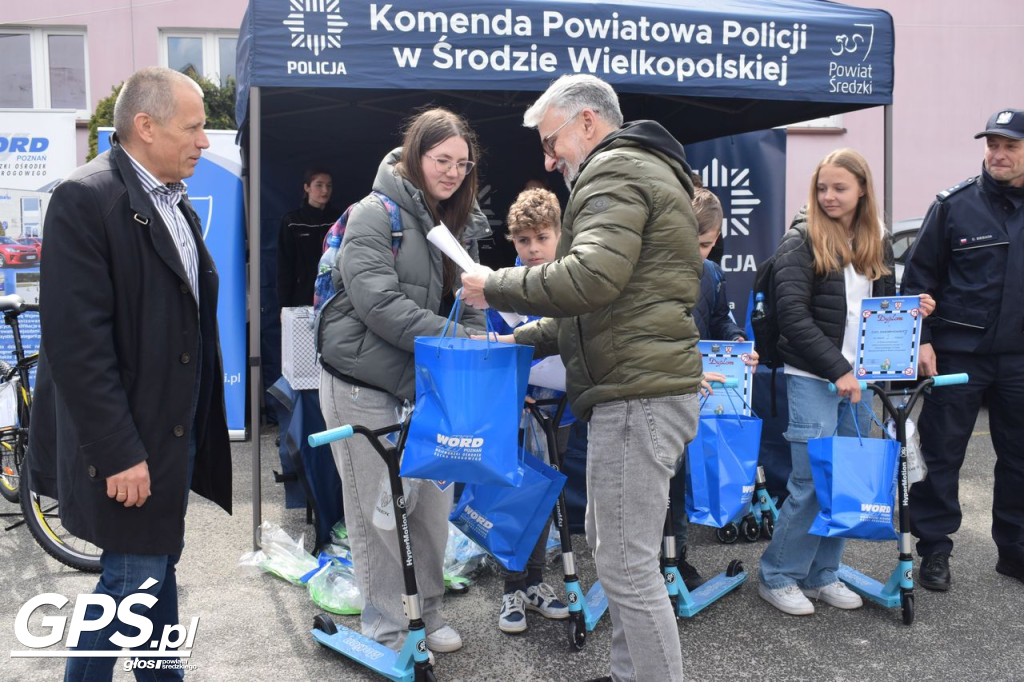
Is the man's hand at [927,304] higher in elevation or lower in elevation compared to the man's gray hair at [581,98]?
lower

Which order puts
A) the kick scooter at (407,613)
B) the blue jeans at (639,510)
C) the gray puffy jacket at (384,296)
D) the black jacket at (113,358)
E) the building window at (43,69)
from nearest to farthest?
the black jacket at (113,358) → the blue jeans at (639,510) → the kick scooter at (407,613) → the gray puffy jacket at (384,296) → the building window at (43,69)

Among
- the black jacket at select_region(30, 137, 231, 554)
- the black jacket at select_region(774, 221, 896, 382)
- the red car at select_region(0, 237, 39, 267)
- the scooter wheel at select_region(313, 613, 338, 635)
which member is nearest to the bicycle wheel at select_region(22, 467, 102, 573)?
the scooter wheel at select_region(313, 613, 338, 635)

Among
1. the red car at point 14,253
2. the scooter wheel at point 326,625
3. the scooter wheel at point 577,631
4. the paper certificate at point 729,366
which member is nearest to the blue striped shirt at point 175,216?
the scooter wheel at point 326,625

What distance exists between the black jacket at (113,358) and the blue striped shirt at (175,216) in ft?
0.15

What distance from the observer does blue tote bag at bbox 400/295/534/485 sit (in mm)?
2445

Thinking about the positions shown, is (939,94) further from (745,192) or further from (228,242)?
(228,242)

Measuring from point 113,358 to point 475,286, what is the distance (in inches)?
36.7

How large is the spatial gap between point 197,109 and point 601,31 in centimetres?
236

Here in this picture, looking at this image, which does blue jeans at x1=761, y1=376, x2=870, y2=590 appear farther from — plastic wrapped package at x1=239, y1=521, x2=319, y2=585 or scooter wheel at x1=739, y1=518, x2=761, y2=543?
plastic wrapped package at x1=239, y1=521, x2=319, y2=585

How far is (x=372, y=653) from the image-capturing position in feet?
10.2

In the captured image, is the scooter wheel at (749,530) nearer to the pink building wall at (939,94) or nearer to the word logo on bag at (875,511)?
the word logo on bag at (875,511)

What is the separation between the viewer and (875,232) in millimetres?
3619

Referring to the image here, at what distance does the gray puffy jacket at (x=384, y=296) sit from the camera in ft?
9.66

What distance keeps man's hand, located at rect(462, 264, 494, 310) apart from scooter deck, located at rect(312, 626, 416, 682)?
1210 mm
